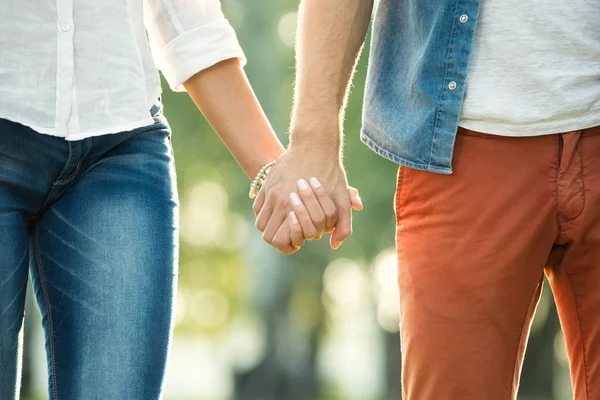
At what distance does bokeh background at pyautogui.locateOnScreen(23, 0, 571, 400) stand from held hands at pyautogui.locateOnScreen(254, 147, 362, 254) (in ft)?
31.4

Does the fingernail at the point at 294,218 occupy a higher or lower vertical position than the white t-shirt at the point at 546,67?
lower

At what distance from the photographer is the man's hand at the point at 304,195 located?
258 centimetres

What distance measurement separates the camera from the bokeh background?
12664mm

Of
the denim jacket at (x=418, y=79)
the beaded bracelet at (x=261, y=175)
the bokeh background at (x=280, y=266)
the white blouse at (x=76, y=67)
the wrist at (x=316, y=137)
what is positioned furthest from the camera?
the bokeh background at (x=280, y=266)

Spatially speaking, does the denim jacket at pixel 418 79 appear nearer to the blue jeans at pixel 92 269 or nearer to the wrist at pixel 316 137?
the wrist at pixel 316 137

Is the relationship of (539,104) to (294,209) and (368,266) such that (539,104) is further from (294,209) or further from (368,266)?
(368,266)

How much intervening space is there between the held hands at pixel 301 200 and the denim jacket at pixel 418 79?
15cm

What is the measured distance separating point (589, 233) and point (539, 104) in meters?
0.30

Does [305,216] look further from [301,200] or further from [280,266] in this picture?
[280,266]

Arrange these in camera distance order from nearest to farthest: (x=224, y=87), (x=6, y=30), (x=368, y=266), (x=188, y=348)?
(x=6, y=30) < (x=224, y=87) < (x=368, y=266) < (x=188, y=348)

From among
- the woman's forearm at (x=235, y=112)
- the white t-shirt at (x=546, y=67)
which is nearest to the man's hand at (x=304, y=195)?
the woman's forearm at (x=235, y=112)

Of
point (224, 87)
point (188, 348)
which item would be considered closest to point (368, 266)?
point (188, 348)

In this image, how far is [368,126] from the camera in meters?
2.54

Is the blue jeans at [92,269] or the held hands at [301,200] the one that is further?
the held hands at [301,200]
